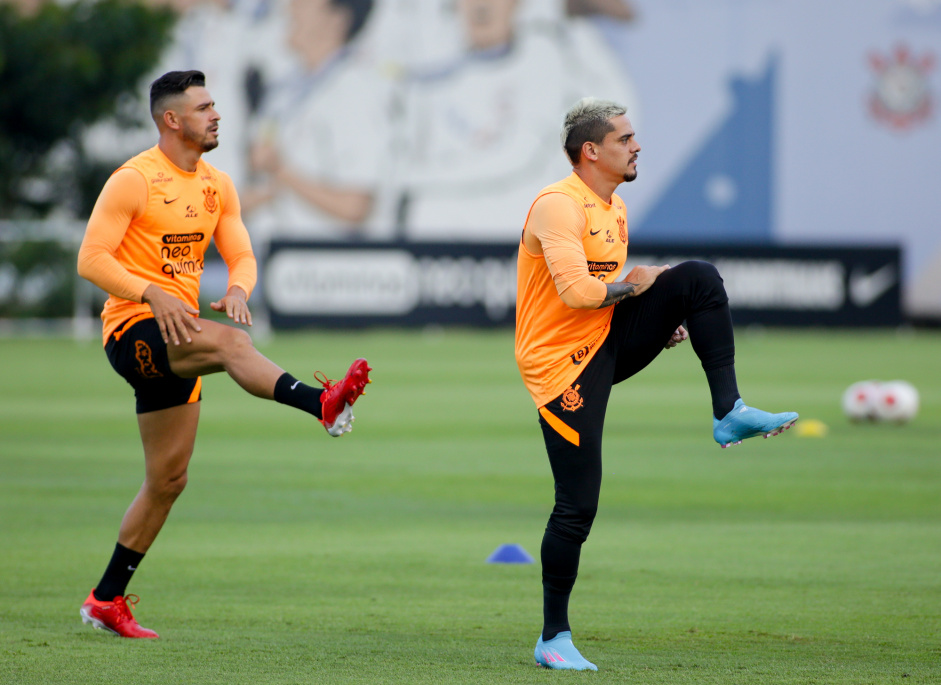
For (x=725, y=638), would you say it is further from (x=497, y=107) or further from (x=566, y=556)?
(x=497, y=107)

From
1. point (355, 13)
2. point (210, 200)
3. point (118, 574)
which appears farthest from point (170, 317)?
point (355, 13)

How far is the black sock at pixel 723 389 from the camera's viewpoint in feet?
18.3

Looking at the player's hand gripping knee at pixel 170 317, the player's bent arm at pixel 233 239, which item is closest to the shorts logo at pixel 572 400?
the player's hand gripping knee at pixel 170 317

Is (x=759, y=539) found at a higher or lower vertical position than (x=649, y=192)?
lower

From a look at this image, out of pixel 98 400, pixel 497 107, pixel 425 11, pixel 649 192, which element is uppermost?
pixel 425 11

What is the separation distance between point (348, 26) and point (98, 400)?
2612 cm

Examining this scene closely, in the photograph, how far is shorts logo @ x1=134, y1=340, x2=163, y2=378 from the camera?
19.3 ft

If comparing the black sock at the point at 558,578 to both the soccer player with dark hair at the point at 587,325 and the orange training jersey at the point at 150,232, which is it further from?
the orange training jersey at the point at 150,232

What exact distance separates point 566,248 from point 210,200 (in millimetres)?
1747

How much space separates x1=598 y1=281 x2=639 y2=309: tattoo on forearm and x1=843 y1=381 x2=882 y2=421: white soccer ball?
10507mm

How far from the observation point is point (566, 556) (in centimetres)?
550

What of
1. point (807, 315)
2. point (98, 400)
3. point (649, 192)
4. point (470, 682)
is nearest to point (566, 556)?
point (470, 682)

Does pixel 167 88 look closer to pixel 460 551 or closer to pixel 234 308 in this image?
pixel 234 308

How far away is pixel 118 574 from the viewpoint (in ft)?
20.5
